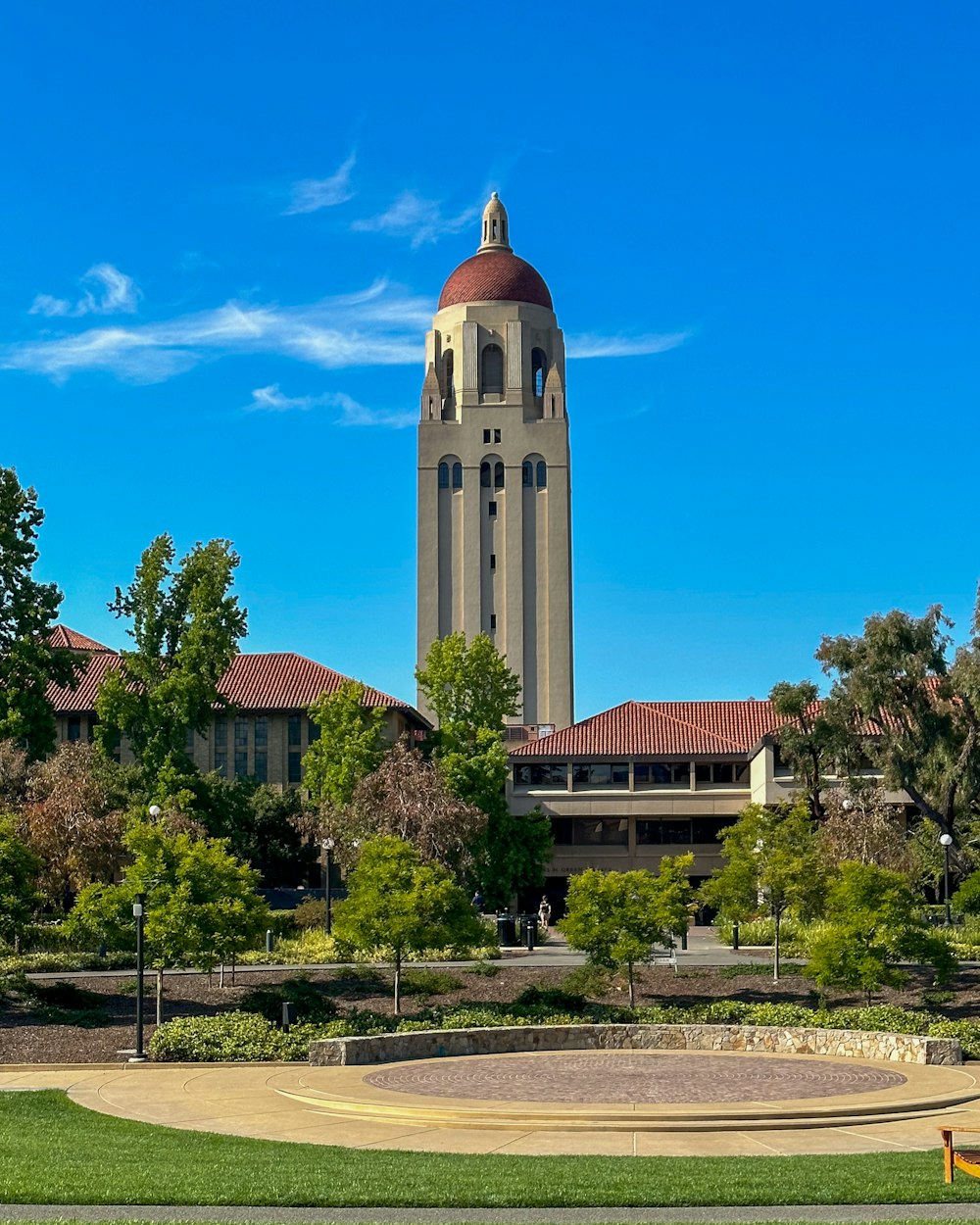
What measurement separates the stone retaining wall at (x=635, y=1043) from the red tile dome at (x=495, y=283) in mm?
83029

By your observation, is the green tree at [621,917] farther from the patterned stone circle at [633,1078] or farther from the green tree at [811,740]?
the green tree at [811,740]

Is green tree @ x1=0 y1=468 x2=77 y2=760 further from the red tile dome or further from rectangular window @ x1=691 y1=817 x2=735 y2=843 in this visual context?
the red tile dome

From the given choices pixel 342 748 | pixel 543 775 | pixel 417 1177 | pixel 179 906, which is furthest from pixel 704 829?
pixel 417 1177

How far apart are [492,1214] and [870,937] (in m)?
20.6

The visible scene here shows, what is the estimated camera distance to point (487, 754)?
212ft

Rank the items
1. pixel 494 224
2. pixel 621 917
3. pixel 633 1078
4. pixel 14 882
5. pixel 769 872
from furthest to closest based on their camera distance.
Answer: pixel 494 224, pixel 769 872, pixel 14 882, pixel 621 917, pixel 633 1078

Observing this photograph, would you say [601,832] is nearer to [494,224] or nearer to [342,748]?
[342,748]

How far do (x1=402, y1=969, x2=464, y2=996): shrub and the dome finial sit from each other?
8551 cm

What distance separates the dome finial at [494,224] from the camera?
11525cm

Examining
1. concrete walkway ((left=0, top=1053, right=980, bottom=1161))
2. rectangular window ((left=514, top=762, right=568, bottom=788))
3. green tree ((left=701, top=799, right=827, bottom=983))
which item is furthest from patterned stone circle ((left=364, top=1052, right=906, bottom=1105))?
rectangular window ((left=514, top=762, right=568, bottom=788))

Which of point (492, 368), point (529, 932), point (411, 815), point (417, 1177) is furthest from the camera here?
point (492, 368)

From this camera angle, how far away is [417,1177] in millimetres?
15266

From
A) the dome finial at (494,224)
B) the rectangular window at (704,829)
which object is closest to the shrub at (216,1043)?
the rectangular window at (704,829)

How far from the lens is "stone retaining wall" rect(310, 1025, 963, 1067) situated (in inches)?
1038
